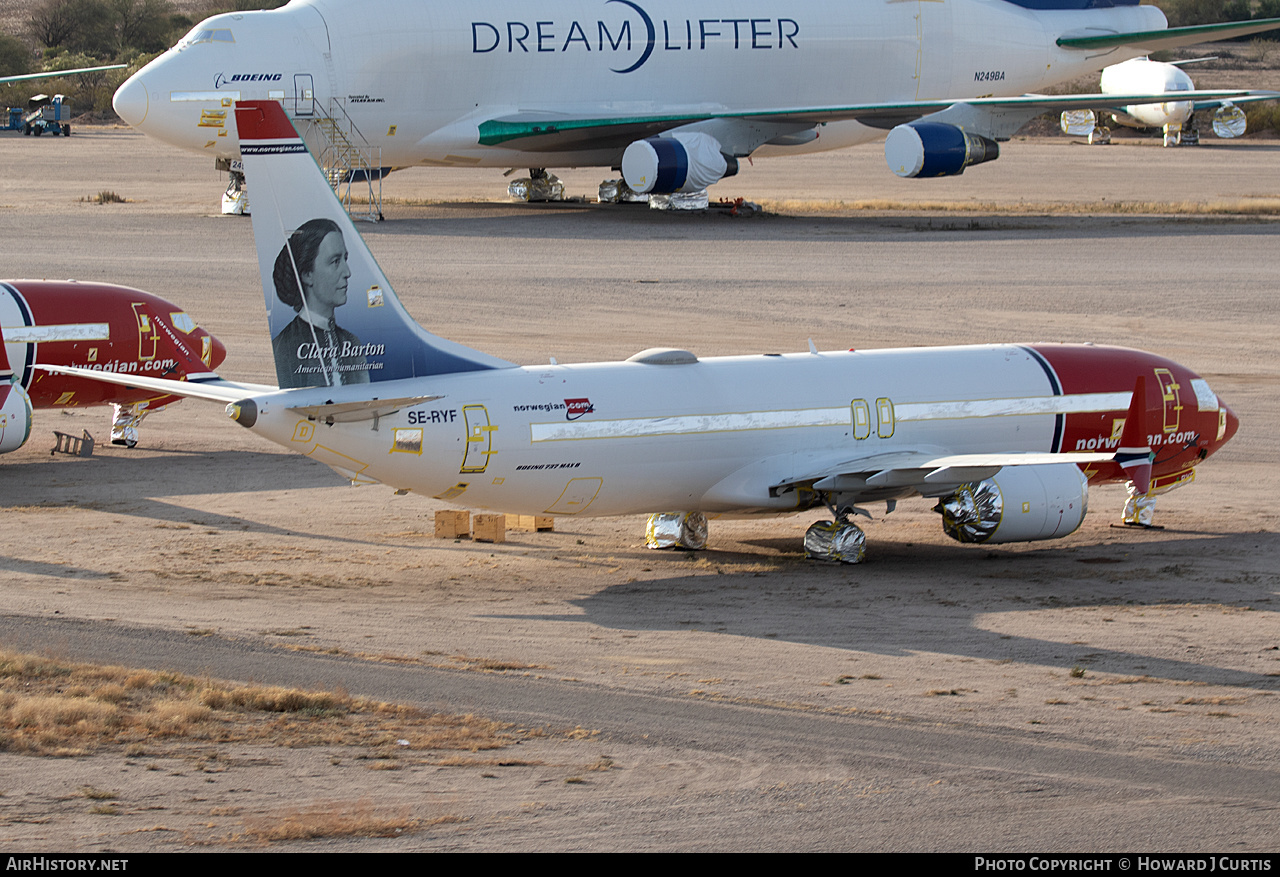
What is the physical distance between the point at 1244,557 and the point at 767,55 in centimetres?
4658

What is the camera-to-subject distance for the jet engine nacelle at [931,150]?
6219cm

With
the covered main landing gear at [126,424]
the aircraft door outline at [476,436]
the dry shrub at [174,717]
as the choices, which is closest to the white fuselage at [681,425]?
the aircraft door outline at [476,436]

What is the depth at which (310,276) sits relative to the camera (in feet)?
78.9

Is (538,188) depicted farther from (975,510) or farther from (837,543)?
(975,510)

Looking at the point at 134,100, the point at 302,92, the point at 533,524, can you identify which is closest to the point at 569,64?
the point at 302,92

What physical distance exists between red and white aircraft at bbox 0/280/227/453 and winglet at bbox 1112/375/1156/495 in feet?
66.2

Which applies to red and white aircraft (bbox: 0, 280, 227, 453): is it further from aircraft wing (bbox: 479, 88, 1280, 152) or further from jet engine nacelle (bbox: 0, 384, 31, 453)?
aircraft wing (bbox: 479, 88, 1280, 152)

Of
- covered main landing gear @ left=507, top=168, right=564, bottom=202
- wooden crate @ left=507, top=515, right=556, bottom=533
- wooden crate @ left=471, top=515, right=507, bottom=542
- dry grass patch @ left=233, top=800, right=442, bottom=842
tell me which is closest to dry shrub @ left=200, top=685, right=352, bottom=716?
dry grass patch @ left=233, top=800, right=442, bottom=842

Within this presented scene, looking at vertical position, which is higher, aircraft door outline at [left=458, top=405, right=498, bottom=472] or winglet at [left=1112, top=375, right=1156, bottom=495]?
aircraft door outline at [left=458, top=405, right=498, bottom=472]

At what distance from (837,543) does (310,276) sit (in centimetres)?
961

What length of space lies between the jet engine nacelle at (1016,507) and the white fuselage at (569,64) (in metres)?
41.0

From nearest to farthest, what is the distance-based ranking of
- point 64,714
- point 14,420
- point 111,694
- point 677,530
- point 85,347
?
point 64,714
point 111,694
point 677,530
point 14,420
point 85,347

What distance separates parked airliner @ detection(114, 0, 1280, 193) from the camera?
61.0 meters

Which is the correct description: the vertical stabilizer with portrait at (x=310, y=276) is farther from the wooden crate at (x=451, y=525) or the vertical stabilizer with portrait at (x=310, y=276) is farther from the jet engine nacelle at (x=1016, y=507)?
the jet engine nacelle at (x=1016, y=507)
